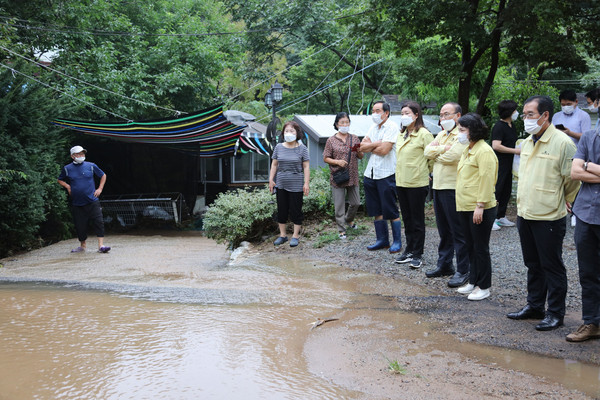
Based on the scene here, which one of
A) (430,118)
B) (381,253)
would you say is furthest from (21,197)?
(430,118)

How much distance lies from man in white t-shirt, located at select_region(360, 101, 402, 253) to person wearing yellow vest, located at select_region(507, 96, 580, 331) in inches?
101

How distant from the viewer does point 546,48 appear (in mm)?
10961

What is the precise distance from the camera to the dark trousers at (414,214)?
19.5 feet

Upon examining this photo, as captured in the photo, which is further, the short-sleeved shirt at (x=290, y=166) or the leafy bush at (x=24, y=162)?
the leafy bush at (x=24, y=162)

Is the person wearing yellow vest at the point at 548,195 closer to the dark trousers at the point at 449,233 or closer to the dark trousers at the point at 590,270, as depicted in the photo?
the dark trousers at the point at 590,270

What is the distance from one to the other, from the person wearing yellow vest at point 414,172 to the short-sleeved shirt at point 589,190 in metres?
2.28

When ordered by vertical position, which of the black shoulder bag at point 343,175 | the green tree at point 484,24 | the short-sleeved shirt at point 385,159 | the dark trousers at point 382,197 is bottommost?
the dark trousers at point 382,197

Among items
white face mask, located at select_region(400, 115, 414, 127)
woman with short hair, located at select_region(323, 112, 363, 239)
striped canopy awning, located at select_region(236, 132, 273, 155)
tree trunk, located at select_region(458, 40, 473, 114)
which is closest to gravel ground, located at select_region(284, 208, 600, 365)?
woman with short hair, located at select_region(323, 112, 363, 239)

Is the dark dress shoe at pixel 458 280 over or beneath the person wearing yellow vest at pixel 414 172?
beneath

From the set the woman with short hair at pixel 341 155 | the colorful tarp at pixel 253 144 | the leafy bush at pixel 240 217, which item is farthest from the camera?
the colorful tarp at pixel 253 144

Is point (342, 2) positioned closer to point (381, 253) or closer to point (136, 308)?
point (381, 253)

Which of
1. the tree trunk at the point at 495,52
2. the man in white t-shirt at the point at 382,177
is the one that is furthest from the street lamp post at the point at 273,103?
the man in white t-shirt at the point at 382,177

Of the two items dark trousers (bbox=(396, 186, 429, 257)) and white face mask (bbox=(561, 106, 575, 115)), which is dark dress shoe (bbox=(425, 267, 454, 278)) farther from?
white face mask (bbox=(561, 106, 575, 115))

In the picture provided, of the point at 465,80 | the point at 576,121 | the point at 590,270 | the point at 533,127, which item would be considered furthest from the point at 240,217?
the point at 465,80
